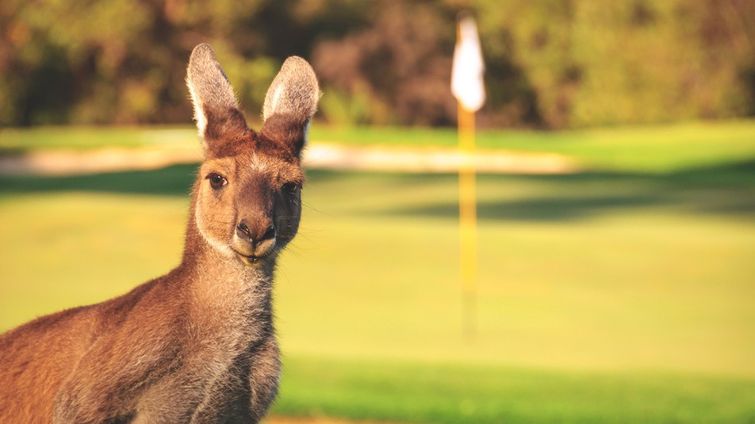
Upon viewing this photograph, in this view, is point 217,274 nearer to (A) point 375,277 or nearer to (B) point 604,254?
(A) point 375,277

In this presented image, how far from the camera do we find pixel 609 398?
9.82 meters

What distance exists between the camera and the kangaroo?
339 cm

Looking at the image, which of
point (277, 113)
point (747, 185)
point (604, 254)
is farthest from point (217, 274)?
point (747, 185)

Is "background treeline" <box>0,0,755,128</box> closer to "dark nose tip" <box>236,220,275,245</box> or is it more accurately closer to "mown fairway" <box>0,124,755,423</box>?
"mown fairway" <box>0,124,755,423</box>

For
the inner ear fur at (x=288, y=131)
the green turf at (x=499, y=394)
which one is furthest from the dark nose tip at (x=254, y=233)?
the green turf at (x=499, y=394)

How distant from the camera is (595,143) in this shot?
133 feet

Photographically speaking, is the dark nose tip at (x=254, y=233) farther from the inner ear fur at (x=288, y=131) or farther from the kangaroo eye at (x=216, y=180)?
the inner ear fur at (x=288, y=131)

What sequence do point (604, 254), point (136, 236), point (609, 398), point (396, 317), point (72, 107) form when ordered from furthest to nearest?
point (72, 107)
point (136, 236)
point (604, 254)
point (396, 317)
point (609, 398)

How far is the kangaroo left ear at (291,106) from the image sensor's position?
11.6 feet

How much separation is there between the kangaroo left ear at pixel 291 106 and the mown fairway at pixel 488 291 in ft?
0.90

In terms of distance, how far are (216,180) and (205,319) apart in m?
0.38

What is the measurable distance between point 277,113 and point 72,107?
54.7 metres

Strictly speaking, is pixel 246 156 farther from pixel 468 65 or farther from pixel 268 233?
pixel 468 65

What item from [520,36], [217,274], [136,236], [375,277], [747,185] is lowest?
[217,274]
